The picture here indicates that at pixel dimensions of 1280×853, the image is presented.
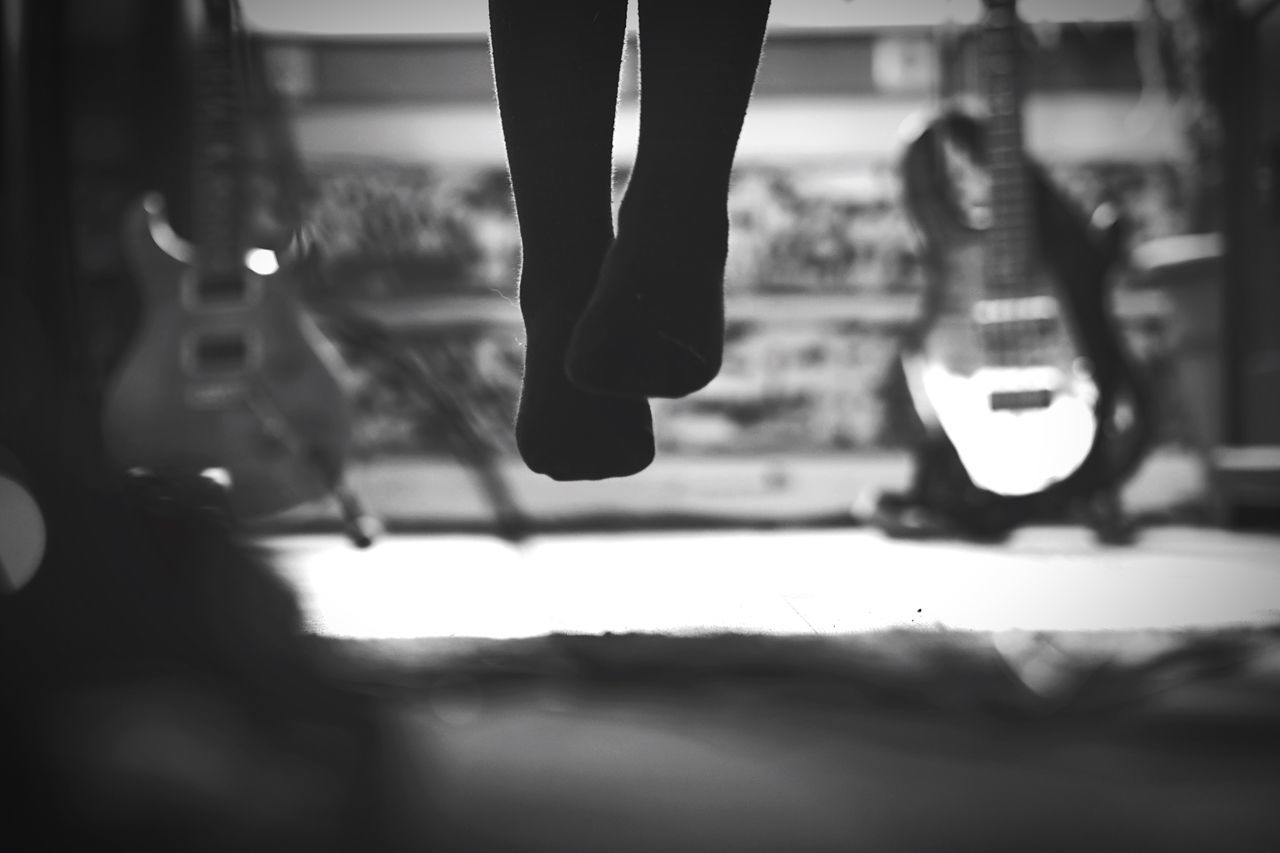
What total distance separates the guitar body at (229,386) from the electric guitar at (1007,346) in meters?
0.89

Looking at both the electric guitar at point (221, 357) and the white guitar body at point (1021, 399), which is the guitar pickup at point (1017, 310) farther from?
the electric guitar at point (221, 357)

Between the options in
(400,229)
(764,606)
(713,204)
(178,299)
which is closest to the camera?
(713,204)

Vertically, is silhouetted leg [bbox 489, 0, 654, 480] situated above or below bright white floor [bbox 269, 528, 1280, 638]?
above

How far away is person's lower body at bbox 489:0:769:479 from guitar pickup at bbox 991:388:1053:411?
81cm

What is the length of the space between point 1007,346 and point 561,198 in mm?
890

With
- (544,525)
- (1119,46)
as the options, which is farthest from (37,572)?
(1119,46)

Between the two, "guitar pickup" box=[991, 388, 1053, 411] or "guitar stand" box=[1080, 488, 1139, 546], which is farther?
"guitar stand" box=[1080, 488, 1139, 546]

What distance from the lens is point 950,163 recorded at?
135 centimetres

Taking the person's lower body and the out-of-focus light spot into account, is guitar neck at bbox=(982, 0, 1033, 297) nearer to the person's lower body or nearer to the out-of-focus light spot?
the person's lower body

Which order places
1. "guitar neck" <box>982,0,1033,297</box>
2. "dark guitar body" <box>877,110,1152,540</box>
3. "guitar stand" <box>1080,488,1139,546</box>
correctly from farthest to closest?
"guitar stand" <box>1080,488,1139,546</box> → "dark guitar body" <box>877,110,1152,540</box> → "guitar neck" <box>982,0,1033,297</box>

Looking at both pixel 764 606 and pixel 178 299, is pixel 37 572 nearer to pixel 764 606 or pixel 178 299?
pixel 764 606

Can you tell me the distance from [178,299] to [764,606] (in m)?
0.96

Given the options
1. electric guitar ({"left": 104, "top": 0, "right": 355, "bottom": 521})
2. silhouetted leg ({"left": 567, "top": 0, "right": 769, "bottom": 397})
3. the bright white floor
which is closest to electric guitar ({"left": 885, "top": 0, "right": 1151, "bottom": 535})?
the bright white floor

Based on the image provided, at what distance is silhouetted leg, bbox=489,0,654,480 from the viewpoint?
1.52 feet
